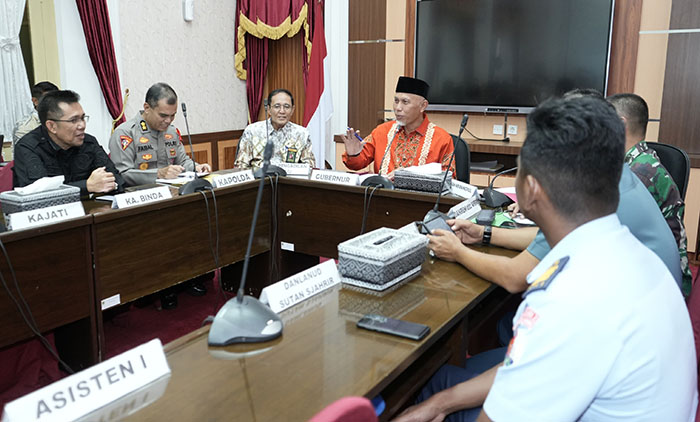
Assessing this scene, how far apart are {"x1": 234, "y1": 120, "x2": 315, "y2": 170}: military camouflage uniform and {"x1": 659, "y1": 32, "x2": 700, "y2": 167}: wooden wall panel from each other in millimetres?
2631

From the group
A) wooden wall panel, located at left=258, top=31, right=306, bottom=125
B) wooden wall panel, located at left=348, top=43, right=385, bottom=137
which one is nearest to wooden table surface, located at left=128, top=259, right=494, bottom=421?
wooden wall panel, located at left=348, top=43, right=385, bottom=137

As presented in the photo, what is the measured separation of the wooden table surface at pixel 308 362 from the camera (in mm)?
958

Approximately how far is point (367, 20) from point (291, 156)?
6.79 ft

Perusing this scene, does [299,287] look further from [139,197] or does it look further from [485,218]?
[139,197]

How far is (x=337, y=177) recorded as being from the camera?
282 centimetres

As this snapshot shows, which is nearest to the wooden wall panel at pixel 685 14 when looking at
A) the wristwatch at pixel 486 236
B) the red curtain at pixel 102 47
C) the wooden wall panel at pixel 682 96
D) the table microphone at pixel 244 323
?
the wooden wall panel at pixel 682 96

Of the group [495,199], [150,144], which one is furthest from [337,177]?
[150,144]

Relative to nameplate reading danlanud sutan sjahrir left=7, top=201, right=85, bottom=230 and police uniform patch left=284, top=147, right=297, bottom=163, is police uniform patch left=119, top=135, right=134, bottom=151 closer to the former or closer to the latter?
police uniform patch left=284, top=147, right=297, bottom=163

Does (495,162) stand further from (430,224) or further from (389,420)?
(389,420)

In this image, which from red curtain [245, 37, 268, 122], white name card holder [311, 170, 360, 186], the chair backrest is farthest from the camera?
red curtain [245, 37, 268, 122]

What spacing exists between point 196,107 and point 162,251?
10.6ft

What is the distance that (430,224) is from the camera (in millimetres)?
1812

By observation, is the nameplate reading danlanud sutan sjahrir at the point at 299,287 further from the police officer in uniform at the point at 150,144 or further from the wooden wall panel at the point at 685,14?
the wooden wall panel at the point at 685,14

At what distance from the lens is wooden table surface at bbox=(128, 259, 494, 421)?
0.96 meters
